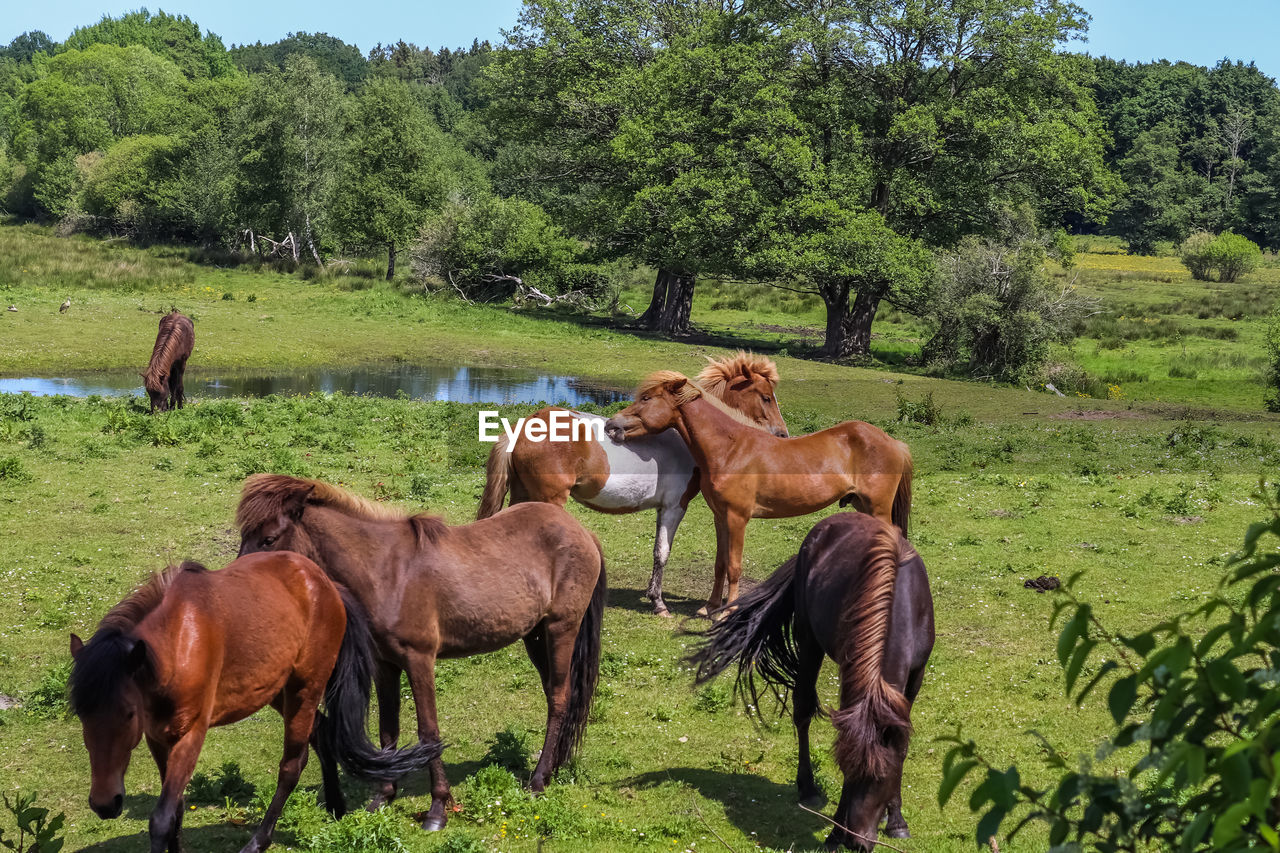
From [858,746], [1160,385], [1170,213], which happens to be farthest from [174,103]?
[858,746]

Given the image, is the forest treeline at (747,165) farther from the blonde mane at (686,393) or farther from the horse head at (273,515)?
the horse head at (273,515)

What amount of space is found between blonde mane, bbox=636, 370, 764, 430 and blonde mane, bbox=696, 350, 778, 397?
Result: 54cm

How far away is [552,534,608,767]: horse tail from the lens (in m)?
7.90

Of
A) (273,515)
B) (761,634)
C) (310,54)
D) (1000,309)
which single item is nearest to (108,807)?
(273,515)

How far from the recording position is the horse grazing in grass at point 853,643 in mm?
5836

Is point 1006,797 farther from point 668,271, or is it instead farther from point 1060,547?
point 668,271

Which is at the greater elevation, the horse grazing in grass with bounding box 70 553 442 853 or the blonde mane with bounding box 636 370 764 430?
the blonde mane with bounding box 636 370 764 430

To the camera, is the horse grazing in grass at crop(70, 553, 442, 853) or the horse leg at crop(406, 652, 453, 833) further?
the horse leg at crop(406, 652, 453, 833)

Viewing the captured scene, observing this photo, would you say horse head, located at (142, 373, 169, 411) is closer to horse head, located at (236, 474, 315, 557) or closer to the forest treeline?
horse head, located at (236, 474, 315, 557)

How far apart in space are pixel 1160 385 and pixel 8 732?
30.8m

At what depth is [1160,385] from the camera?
31828 millimetres

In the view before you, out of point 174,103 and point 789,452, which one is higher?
point 174,103

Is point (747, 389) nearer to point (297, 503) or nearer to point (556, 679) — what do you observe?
point (556, 679)

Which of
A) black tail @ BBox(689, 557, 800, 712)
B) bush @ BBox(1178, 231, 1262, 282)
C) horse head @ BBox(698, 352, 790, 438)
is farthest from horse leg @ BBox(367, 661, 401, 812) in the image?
bush @ BBox(1178, 231, 1262, 282)
